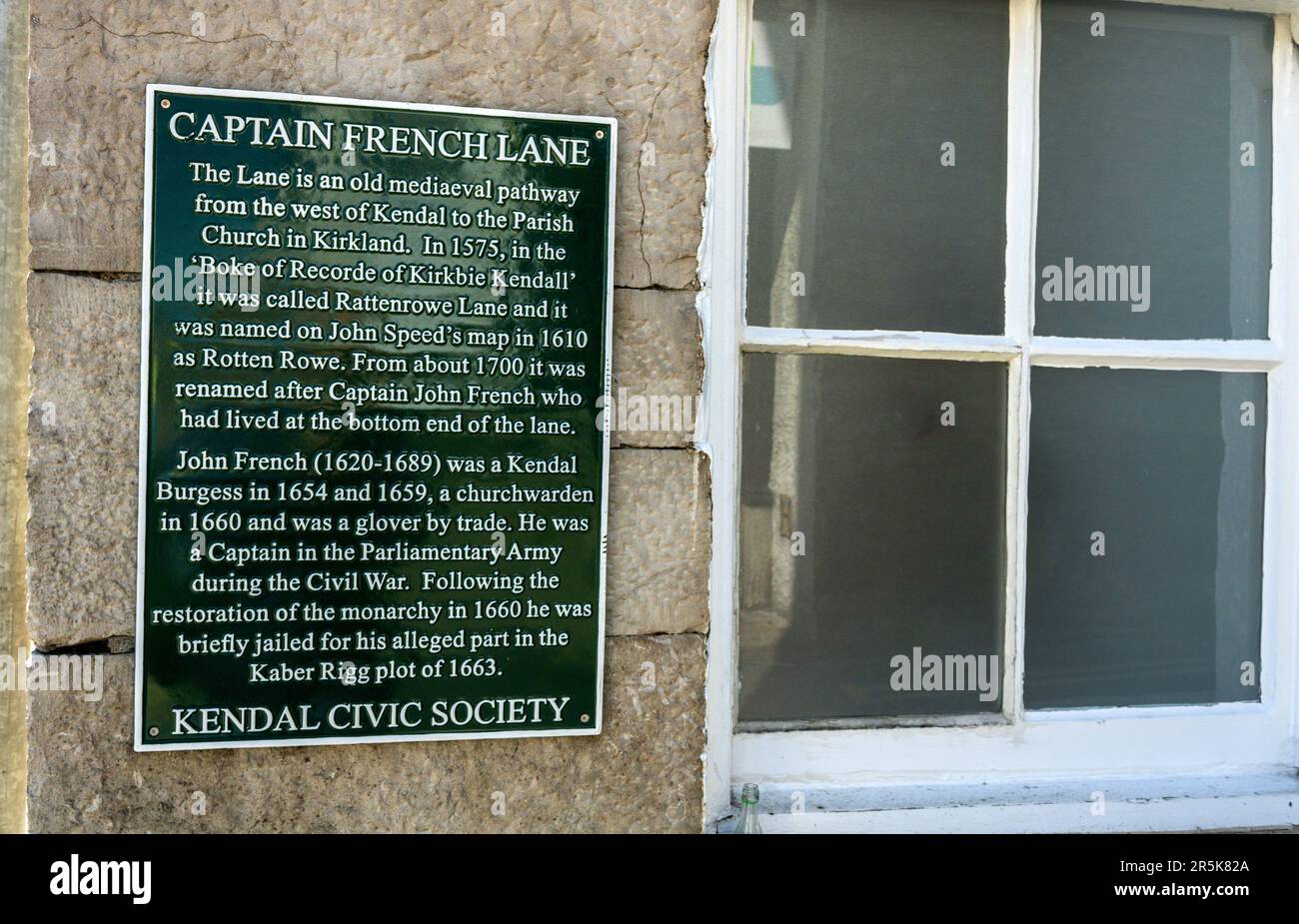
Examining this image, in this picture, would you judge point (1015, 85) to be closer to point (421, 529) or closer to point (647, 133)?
point (647, 133)

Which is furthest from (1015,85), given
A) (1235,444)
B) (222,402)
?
(222,402)

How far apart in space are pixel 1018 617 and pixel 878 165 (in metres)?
1.19

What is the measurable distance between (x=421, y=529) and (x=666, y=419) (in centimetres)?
60

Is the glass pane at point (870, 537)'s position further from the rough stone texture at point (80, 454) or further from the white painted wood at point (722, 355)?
the rough stone texture at point (80, 454)

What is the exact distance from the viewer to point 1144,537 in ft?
8.95

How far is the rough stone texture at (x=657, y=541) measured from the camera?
2.38m

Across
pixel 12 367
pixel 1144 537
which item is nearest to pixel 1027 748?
pixel 1144 537

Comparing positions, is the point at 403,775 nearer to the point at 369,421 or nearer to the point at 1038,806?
the point at 369,421

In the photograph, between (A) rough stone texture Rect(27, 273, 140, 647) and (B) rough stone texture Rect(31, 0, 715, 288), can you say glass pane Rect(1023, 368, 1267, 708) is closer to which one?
(B) rough stone texture Rect(31, 0, 715, 288)

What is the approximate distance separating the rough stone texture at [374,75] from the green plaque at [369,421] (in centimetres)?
6

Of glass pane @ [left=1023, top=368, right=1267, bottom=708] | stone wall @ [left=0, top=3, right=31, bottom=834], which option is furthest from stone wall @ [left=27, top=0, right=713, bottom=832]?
glass pane @ [left=1023, top=368, right=1267, bottom=708]

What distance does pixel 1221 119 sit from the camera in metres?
2.74

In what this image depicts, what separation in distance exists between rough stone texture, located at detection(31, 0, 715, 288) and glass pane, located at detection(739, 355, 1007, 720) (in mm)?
508

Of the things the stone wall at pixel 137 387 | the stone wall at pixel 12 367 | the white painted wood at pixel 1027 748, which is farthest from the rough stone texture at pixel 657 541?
the stone wall at pixel 12 367
